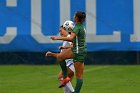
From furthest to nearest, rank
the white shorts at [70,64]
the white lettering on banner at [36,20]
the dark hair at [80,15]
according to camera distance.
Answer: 1. the white lettering on banner at [36,20]
2. the white shorts at [70,64]
3. the dark hair at [80,15]

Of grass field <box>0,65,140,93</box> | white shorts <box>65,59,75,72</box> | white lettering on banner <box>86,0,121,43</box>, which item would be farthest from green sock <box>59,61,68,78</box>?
white lettering on banner <box>86,0,121,43</box>

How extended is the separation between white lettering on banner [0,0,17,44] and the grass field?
3.19 feet

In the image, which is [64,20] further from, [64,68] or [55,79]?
[64,68]

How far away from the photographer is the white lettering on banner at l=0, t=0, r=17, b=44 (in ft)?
A: 66.5

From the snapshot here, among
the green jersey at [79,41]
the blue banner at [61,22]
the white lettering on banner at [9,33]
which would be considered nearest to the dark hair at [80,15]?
the green jersey at [79,41]

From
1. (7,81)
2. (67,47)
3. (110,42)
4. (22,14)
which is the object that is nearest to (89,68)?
(110,42)

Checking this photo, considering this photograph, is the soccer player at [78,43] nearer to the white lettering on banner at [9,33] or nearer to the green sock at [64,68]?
the green sock at [64,68]

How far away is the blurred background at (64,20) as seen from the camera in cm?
2039

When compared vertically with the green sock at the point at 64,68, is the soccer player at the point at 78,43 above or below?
above

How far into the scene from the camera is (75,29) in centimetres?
1031

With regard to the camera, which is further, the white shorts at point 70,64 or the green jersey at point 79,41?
the white shorts at point 70,64

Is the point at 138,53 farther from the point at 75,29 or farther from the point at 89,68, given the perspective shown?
the point at 75,29

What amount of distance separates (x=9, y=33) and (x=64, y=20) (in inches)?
83.8

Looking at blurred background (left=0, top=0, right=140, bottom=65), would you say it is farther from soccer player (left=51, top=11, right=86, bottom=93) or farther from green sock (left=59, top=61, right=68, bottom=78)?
soccer player (left=51, top=11, right=86, bottom=93)
